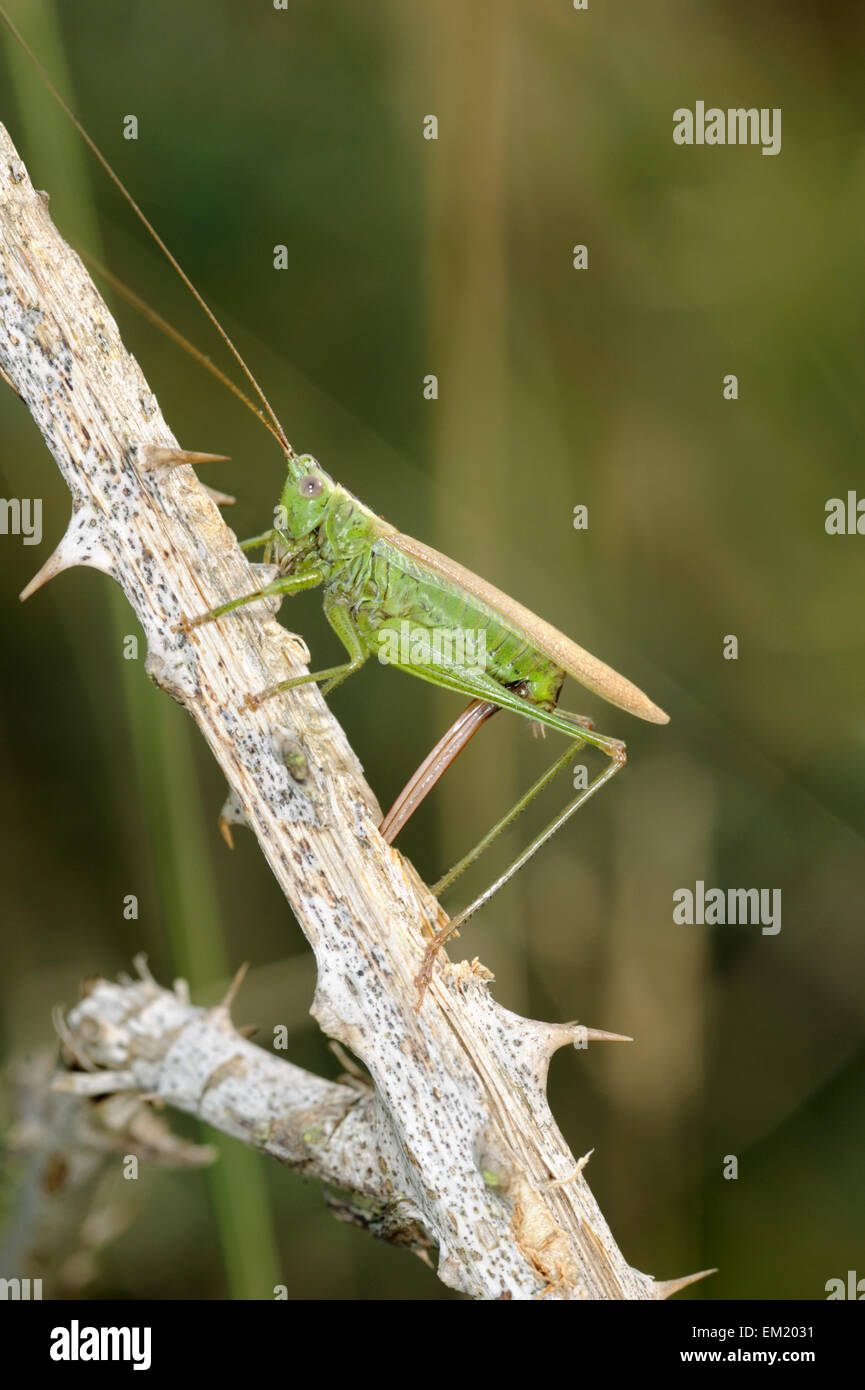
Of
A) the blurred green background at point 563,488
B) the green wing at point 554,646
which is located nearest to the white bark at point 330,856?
the green wing at point 554,646

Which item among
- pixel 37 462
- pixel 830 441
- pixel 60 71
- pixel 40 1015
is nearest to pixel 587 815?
pixel 830 441

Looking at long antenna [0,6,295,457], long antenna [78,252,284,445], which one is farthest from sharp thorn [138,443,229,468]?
long antenna [78,252,284,445]

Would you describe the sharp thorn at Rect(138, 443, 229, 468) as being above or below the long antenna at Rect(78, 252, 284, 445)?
below

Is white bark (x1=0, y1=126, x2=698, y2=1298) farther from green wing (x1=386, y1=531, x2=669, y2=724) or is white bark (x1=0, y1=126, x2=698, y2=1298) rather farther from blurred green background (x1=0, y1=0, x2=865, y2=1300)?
blurred green background (x1=0, y1=0, x2=865, y2=1300)

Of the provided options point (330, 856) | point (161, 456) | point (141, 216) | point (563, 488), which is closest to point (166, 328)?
point (141, 216)

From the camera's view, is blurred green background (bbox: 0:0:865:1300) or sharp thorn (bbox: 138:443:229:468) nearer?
sharp thorn (bbox: 138:443:229:468)
